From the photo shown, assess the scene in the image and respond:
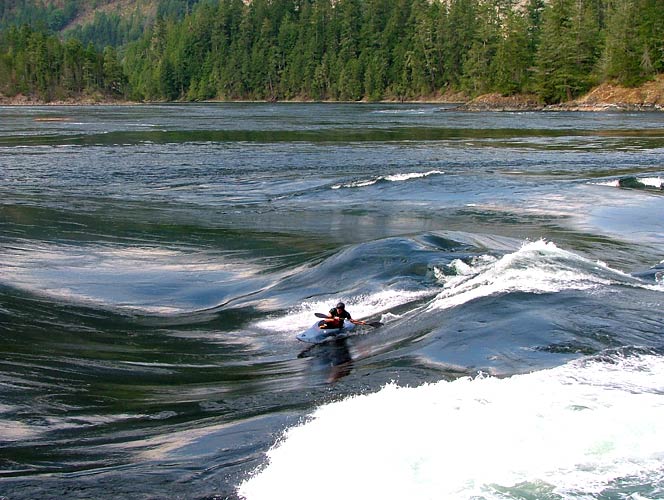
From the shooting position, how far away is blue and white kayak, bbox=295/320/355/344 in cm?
1476

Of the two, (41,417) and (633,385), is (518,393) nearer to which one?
(633,385)

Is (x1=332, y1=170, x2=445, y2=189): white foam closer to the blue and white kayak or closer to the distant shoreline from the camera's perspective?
the blue and white kayak

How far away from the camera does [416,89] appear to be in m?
157

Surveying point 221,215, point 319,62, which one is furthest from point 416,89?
point 221,215

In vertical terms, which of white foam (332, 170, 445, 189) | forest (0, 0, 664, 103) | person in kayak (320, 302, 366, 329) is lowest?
person in kayak (320, 302, 366, 329)

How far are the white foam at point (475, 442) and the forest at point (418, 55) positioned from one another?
97.5 metres

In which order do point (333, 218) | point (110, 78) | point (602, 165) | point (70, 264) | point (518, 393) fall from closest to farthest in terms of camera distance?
point (518, 393) → point (70, 264) → point (333, 218) → point (602, 165) → point (110, 78)

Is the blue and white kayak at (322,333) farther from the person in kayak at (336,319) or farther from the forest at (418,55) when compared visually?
the forest at (418,55)

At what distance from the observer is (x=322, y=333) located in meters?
14.8

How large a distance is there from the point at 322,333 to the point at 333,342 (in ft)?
0.82

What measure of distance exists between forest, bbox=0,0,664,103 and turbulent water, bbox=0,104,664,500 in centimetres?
7534

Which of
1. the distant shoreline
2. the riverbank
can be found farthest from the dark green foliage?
the riverbank

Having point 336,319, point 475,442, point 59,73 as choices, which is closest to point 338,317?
point 336,319

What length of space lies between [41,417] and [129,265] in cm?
1096
